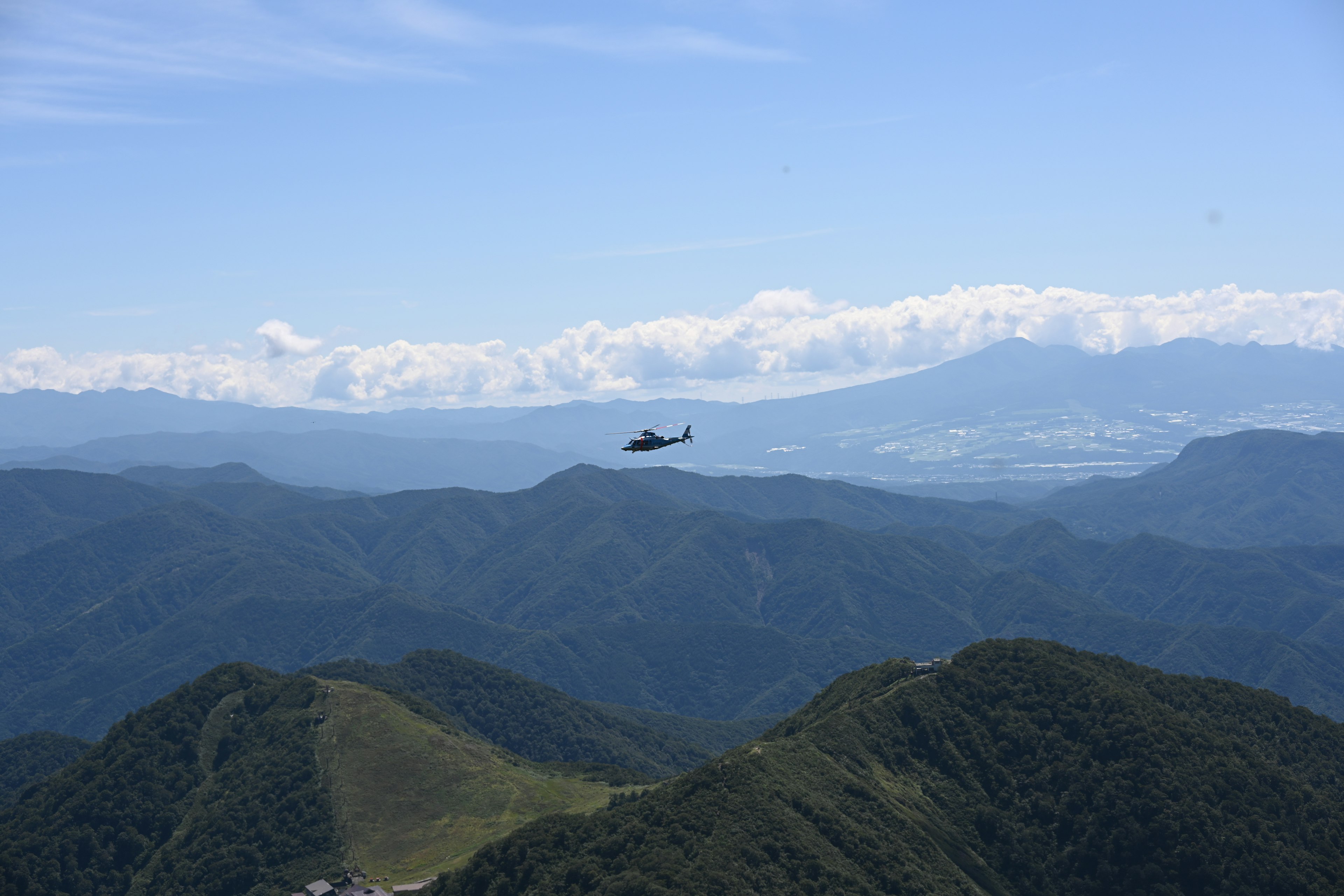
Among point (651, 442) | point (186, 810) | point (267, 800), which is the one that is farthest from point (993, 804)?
point (186, 810)

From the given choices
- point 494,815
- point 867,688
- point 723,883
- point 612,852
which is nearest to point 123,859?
point 494,815

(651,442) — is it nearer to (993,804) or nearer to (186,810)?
(993,804)

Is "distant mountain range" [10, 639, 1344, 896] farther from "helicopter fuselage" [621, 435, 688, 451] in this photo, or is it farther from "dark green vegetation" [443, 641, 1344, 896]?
"helicopter fuselage" [621, 435, 688, 451]

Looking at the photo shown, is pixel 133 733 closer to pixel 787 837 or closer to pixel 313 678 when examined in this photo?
pixel 313 678

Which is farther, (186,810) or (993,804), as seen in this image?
(186,810)

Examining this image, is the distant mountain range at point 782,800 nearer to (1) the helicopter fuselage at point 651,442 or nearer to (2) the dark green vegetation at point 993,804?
(2) the dark green vegetation at point 993,804

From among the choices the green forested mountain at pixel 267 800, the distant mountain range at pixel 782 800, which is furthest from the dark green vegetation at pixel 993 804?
the green forested mountain at pixel 267 800

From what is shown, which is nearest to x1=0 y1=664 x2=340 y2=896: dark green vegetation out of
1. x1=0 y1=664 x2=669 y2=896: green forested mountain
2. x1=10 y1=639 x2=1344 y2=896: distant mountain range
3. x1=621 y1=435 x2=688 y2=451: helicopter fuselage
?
x1=0 y1=664 x2=669 y2=896: green forested mountain
